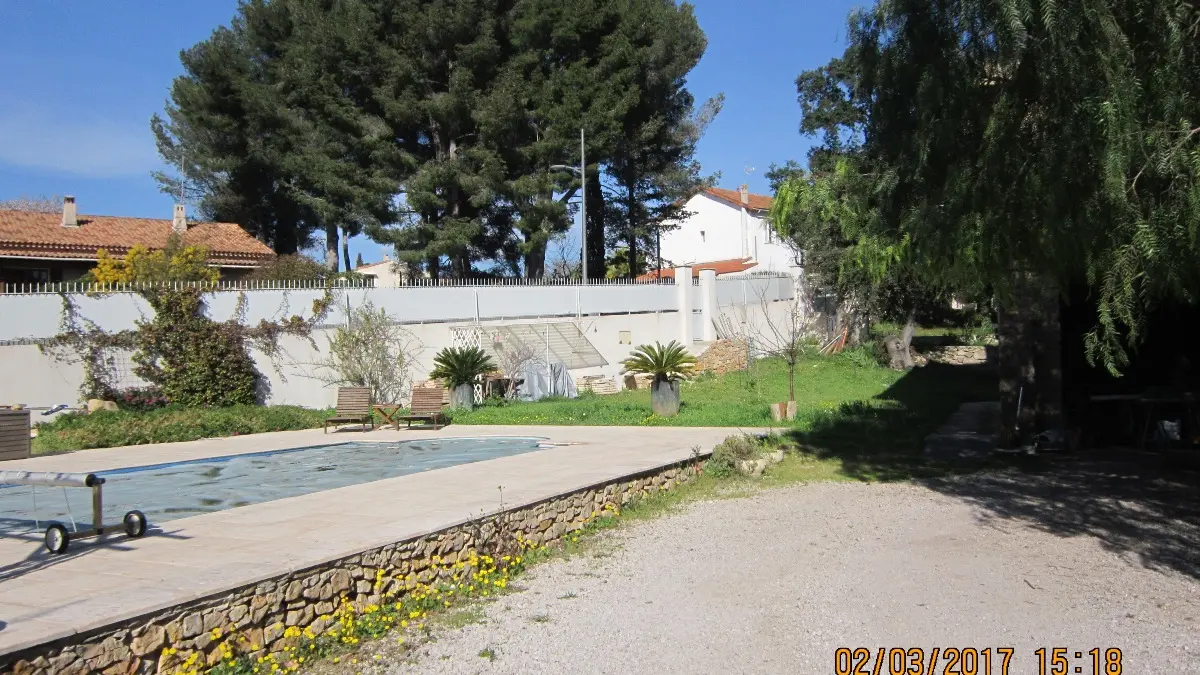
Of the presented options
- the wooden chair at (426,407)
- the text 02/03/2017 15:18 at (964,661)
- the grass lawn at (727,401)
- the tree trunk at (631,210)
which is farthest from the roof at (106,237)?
the text 02/03/2017 15:18 at (964,661)

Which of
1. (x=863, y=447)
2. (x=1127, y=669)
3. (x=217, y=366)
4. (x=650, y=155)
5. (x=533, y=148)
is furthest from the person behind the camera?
(x=650, y=155)

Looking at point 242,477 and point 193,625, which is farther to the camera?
point 242,477

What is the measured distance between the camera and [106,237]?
98.7 feet

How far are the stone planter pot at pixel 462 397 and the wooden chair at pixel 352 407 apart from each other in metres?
2.69

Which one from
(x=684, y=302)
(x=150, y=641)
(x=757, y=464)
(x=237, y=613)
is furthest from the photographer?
(x=684, y=302)

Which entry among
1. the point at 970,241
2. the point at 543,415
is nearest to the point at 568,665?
the point at 970,241

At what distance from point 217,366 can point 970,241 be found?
1509cm

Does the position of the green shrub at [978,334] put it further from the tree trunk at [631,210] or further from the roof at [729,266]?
the roof at [729,266]

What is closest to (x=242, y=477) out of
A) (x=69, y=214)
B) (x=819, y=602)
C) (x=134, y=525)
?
(x=134, y=525)

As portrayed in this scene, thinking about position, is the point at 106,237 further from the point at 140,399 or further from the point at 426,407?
the point at 426,407

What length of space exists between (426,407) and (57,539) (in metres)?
10.8

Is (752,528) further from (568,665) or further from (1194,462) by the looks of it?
(1194,462)

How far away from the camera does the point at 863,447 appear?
542 inches

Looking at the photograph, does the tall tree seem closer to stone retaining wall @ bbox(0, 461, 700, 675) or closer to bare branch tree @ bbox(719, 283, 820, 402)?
bare branch tree @ bbox(719, 283, 820, 402)
